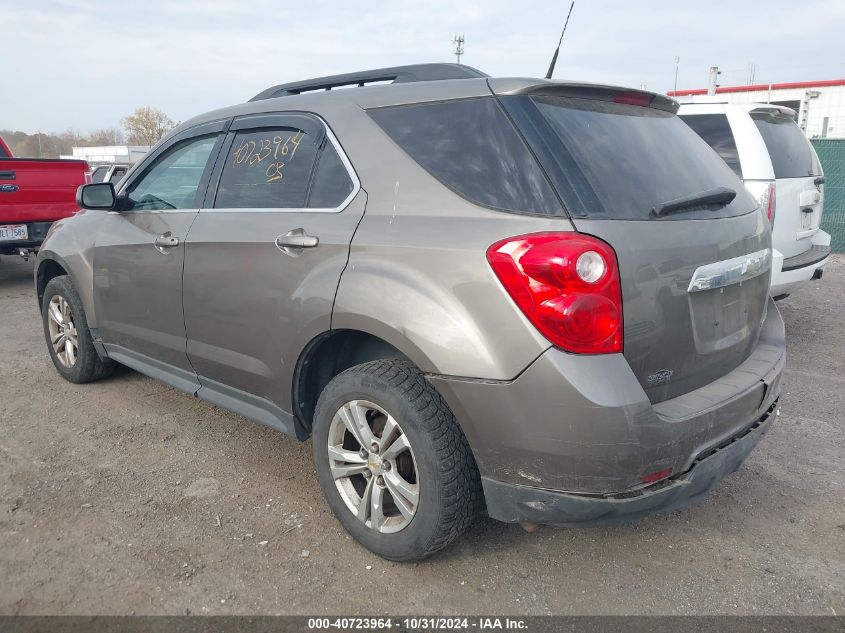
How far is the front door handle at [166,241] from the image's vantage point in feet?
10.9

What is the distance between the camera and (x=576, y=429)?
2.02 m

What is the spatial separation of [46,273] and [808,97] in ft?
90.0

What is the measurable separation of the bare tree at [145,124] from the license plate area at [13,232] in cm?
6066

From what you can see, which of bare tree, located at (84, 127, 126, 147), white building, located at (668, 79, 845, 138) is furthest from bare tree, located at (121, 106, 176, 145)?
white building, located at (668, 79, 845, 138)

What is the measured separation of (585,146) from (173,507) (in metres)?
2.32

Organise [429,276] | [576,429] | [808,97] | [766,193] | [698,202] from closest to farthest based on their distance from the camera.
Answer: [576,429], [429,276], [698,202], [766,193], [808,97]

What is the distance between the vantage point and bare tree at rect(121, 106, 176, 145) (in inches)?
2518

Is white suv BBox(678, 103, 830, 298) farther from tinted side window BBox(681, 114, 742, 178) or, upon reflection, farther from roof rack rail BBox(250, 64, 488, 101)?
roof rack rail BBox(250, 64, 488, 101)

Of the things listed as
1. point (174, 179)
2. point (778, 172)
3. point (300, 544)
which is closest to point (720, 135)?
point (778, 172)

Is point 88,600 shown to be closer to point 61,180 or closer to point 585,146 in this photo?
point 585,146

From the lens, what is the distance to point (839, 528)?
2816mm

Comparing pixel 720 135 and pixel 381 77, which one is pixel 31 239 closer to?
pixel 381 77

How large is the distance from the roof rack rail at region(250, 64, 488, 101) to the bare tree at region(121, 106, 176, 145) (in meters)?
66.1

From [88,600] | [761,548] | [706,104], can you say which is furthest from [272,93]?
[706,104]
